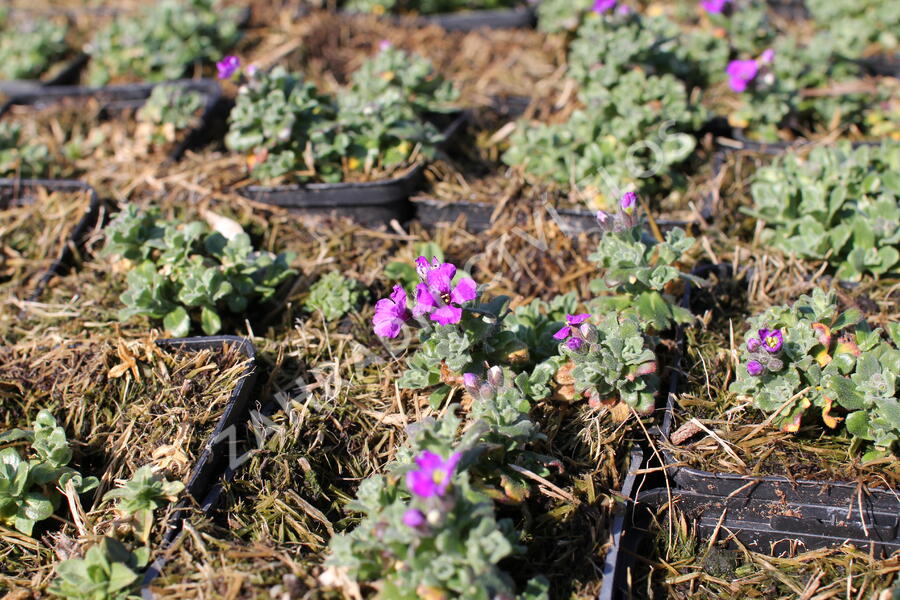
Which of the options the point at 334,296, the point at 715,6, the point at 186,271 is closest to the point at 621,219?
the point at 334,296

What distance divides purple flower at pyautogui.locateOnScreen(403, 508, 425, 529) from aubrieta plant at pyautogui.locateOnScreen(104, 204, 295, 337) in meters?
1.21

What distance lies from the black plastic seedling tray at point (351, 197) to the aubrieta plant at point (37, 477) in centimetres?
126

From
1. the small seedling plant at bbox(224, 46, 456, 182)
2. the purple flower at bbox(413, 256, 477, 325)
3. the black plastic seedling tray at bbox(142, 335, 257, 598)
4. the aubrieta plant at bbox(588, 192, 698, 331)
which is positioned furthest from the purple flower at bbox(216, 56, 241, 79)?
the aubrieta plant at bbox(588, 192, 698, 331)

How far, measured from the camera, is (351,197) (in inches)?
121

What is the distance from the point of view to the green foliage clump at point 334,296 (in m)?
2.66

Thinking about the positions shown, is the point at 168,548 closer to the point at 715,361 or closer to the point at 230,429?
the point at 230,429

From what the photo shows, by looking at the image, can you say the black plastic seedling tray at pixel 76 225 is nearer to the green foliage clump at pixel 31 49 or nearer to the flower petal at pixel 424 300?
the green foliage clump at pixel 31 49

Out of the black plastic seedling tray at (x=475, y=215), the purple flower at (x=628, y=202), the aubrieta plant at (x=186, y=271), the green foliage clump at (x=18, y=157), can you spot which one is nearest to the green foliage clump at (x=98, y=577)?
the aubrieta plant at (x=186, y=271)

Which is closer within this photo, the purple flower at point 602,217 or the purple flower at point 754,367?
the purple flower at point 754,367

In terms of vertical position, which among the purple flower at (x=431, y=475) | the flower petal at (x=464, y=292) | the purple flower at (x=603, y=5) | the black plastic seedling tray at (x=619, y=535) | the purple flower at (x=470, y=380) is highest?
the purple flower at (x=603, y=5)

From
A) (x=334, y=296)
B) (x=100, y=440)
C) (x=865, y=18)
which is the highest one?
(x=865, y=18)

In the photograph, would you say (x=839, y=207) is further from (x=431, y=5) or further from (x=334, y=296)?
(x=431, y=5)

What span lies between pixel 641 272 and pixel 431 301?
0.71m

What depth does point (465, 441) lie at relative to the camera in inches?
70.3
